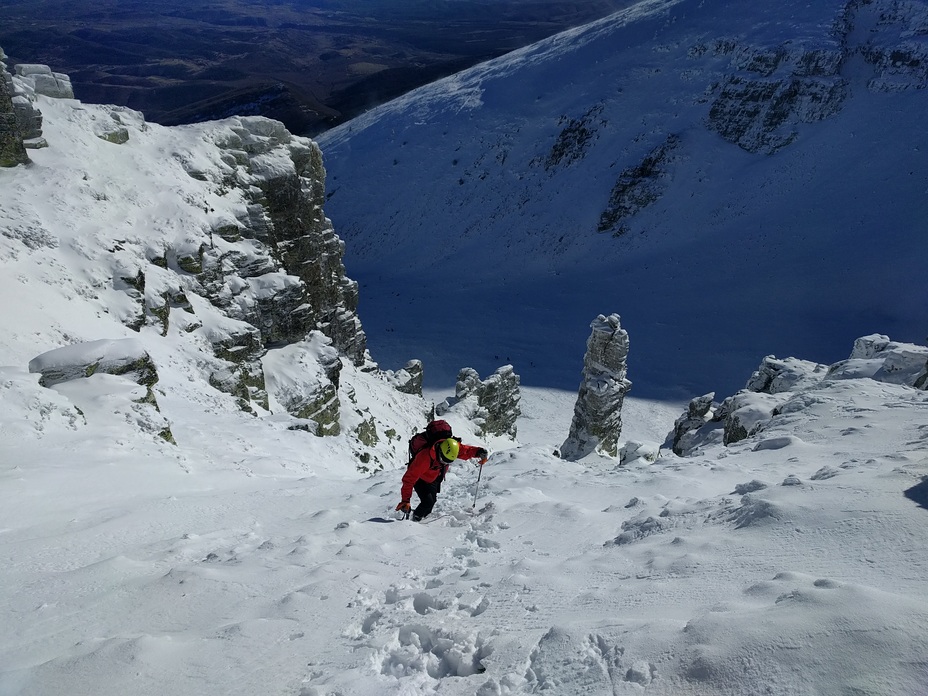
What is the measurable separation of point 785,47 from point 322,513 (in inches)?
2402

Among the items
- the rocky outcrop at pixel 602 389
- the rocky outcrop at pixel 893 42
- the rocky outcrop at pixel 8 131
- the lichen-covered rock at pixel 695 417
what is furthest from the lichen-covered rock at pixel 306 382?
the rocky outcrop at pixel 893 42

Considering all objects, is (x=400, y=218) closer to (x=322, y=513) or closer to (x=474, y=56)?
(x=322, y=513)

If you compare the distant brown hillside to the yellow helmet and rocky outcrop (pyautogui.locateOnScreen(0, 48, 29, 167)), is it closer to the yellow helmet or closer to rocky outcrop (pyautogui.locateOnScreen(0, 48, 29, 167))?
rocky outcrop (pyautogui.locateOnScreen(0, 48, 29, 167))

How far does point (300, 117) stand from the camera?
3450 inches

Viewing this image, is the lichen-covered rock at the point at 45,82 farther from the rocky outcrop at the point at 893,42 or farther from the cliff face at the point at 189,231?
the rocky outcrop at the point at 893,42

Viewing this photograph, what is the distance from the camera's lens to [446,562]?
5.51 m

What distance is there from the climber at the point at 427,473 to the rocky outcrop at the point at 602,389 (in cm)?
1897

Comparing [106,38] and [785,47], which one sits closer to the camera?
[785,47]

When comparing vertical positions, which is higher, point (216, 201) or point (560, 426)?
point (216, 201)

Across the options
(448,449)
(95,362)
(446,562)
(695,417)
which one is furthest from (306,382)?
(446,562)

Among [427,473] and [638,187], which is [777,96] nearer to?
[638,187]

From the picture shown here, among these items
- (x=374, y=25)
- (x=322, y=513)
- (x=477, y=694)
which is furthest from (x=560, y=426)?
(x=374, y=25)

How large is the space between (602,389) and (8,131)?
2259cm

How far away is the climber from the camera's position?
7.05 metres
